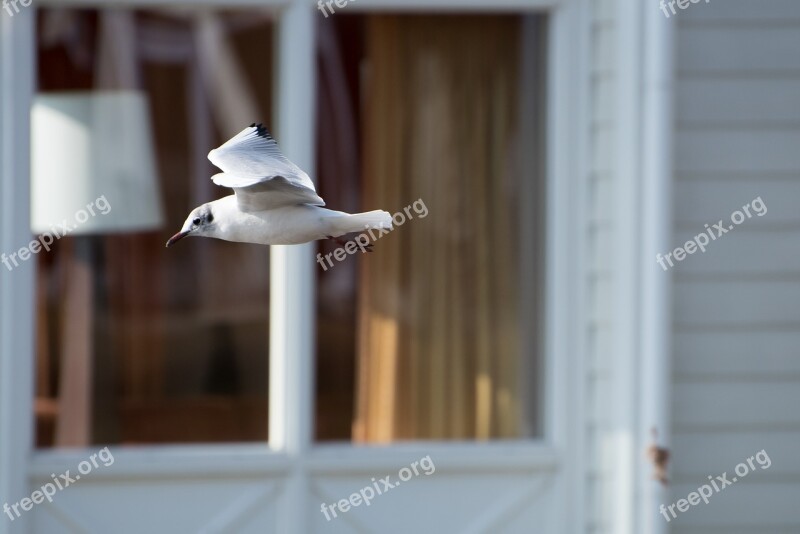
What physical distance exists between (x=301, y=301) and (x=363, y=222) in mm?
2429

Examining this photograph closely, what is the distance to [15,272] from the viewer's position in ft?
11.9

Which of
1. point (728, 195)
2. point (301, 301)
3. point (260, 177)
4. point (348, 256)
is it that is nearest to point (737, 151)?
point (728, 195)

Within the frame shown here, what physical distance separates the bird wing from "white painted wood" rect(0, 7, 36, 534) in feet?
7.60

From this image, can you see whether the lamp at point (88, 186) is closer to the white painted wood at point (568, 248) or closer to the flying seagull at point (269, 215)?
the white painted wood at point (568, 248)

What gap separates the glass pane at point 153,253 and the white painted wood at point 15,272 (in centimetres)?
19

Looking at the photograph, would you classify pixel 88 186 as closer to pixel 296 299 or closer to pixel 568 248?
pixel 296 299

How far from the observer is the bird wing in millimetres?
1267

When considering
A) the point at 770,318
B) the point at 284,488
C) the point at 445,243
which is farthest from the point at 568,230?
the point at 284,488

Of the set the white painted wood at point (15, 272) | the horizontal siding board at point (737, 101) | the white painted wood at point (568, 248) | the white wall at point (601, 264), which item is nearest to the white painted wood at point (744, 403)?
the white wall at point (601, 264)

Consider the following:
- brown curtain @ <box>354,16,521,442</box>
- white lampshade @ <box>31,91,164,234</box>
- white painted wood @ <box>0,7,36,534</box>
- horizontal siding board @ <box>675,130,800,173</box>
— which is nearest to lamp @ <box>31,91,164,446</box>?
white lampshade @ <box>31,91,164,234</box>

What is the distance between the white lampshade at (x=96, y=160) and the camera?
3.80 meters

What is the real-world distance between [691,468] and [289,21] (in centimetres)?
172

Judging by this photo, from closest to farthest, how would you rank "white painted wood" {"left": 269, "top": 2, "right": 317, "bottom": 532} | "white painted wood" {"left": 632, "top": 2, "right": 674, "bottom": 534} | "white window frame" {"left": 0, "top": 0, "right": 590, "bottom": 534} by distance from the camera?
1. "white painted wood" {"left": 632, "top": 2, "right": 674, "bottom": 534}
2. "white window frame" {"left": 0, "top": 0, "right": 590, "bottom": 534}
3. "white painted wood" {"left": 269, "top": 2, "right": 317, "bottom": 532}

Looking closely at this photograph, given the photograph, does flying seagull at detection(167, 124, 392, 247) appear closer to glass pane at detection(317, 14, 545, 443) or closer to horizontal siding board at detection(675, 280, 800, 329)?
horizontal siding board at detection(675, 280, 800, 329)
